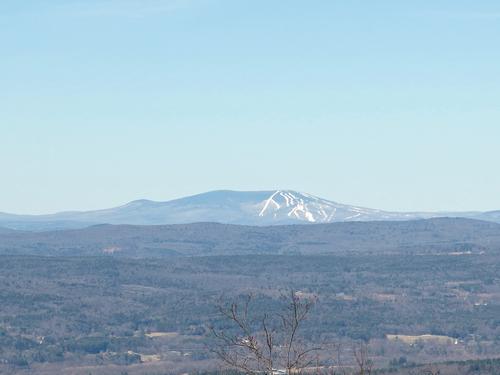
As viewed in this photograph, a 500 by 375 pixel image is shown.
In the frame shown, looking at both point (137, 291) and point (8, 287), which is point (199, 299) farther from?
point (8, 287)

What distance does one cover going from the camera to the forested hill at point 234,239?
554 ft

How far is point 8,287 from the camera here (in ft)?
337

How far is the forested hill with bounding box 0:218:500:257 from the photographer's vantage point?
16875 centimetres

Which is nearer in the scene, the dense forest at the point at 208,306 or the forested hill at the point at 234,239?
the dense forest at the point at 208,306

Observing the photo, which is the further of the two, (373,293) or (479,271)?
(479,271)

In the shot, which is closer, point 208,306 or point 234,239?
point 208,306

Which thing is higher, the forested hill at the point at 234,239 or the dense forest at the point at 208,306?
the forested hill at the point at 234,239

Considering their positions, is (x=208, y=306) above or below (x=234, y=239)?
below

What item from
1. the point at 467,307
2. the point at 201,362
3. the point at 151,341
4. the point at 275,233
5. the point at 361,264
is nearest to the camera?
the point at 201,362

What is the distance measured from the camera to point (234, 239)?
188 meters

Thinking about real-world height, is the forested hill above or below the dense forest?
above

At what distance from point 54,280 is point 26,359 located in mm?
37175

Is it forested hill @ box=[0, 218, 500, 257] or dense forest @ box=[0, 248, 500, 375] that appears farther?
forested hill @ box=[0, 218, 500, 257]

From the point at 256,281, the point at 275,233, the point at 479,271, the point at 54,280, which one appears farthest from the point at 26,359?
the point at 275,233
